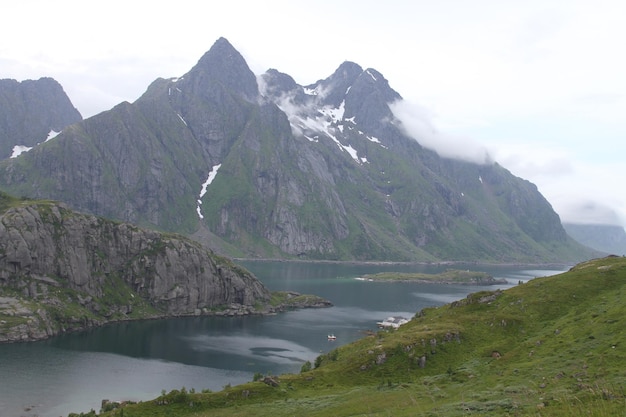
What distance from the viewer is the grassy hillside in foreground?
57.1 m

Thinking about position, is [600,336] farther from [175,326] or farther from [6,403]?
[175,326]

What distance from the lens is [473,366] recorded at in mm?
78000

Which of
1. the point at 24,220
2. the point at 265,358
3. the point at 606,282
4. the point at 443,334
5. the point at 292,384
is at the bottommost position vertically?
the point at 265,358

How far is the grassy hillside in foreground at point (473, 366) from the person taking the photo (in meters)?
57.1

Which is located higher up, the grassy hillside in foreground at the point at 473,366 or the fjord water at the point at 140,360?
the grassy hillside in foreground at the point at 473,366

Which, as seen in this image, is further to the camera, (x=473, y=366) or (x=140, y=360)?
(x=140, y=360)

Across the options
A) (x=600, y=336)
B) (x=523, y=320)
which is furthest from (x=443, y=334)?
(x=600, y=336)

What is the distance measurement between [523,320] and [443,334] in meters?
16.9

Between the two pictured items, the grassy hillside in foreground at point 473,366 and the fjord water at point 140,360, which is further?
the fjord water at point 140,360

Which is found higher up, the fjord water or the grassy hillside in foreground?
the grassy hillside in foreground

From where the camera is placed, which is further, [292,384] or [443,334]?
[443,334]

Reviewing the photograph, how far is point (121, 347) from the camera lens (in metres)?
156

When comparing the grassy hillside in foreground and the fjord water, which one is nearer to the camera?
the grassy hillside in foreground

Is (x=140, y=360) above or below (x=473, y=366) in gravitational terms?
below
